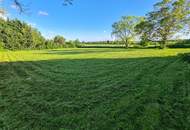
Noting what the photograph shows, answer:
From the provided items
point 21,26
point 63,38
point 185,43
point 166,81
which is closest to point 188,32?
point 185,43

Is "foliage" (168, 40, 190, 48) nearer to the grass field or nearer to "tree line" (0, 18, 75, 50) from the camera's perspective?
the grass field

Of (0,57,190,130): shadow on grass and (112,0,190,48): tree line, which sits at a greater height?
(112,0,190,48): tree line

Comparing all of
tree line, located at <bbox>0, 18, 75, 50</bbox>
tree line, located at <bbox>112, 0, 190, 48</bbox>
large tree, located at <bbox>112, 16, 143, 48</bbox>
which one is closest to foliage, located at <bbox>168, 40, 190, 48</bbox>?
tree line, located at <bbox>112, 0, 190, 48</bbox>

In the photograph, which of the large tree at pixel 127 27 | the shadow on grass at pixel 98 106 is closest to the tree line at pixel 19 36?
the large tree at pixel 127 27

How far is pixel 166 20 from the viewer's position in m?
25.5

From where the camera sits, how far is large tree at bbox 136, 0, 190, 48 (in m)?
25.2

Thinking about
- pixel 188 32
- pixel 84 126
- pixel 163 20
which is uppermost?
Answer: pixel 163 20

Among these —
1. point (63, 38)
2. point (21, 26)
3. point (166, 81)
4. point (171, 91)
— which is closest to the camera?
point (171, 91)

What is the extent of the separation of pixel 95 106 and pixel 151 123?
132 centimetres

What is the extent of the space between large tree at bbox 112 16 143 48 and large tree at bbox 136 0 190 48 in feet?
37.9

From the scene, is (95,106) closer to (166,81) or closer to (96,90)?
(96,90)

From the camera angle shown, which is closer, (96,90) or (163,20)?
(96,90)

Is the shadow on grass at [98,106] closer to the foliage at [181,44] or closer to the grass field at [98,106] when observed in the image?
the grass field at [98,106]

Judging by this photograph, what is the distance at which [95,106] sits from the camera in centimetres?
388
